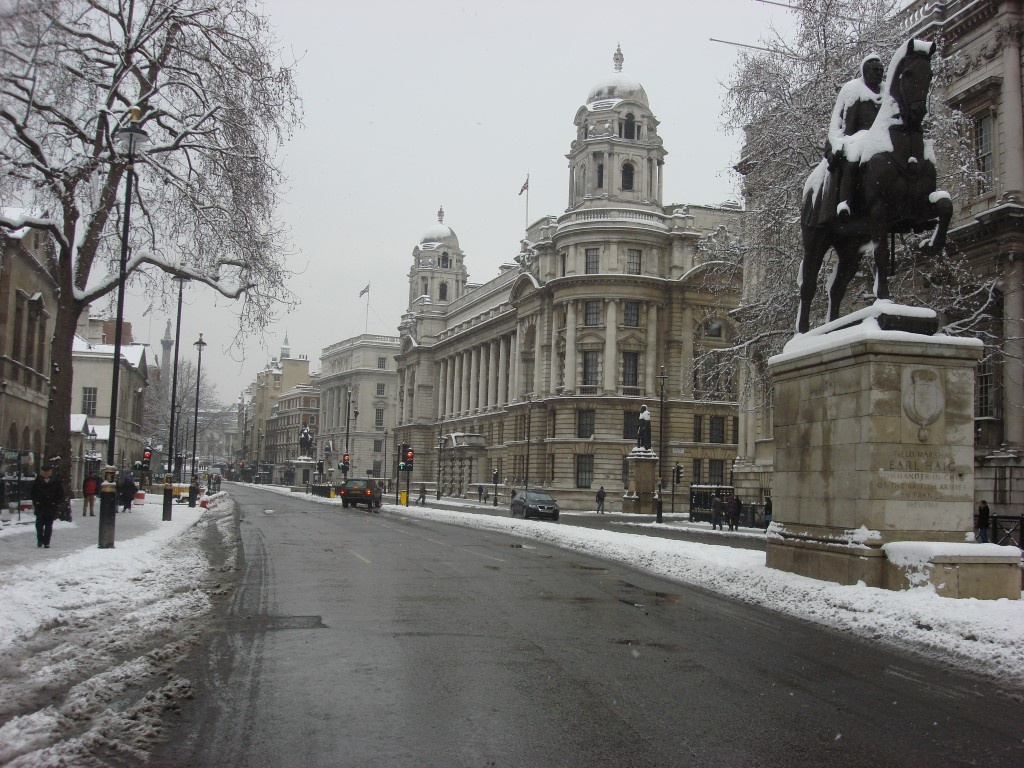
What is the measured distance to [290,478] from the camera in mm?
146875

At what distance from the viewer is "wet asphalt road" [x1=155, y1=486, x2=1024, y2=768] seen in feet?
18.7

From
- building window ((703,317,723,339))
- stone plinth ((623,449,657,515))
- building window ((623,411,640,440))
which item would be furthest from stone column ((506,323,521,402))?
stone plinth ((623,449,657,515))

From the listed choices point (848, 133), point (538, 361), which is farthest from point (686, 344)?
point (848, 133)

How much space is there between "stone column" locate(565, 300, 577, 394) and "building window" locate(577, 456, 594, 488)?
18.4 feet

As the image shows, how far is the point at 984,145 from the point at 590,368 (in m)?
44.1

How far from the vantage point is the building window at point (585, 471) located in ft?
236

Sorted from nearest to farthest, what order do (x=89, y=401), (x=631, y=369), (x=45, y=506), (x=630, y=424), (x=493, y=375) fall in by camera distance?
(x=45, y=506)
(x=89, y=401)
(x=630, y=424)
(x=631, y=369)
(x=493, y=375)

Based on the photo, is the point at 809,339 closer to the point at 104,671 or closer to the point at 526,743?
the point at 526,743

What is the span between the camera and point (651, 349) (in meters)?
73.9

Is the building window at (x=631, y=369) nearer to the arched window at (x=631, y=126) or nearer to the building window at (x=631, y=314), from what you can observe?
the building window at (x=631, y=314)

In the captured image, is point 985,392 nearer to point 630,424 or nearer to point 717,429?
point 630,424

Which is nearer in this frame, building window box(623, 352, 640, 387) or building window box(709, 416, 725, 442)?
building window box(623, 352, 640, 387)

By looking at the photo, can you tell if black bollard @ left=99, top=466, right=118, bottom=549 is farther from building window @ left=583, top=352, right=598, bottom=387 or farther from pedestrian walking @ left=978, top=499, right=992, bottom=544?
building window @ left=583, top=352, right=598, bottom=387

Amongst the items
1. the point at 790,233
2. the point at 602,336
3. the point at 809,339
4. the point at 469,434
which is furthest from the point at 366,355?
the point at 809,339
